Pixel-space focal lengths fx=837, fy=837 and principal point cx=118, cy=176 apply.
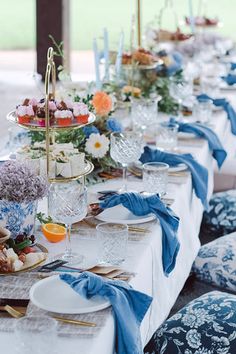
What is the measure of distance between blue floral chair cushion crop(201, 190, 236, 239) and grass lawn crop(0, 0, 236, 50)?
10135mm

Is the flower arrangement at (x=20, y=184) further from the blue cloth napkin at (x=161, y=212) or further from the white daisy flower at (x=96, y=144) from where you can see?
the white daisy flower at (x=96, y=144)

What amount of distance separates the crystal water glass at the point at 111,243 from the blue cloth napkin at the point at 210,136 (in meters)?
1.62

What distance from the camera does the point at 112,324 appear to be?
2047 mm

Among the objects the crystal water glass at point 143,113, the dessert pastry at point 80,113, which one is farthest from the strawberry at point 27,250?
the crystal water glass at point 143,113

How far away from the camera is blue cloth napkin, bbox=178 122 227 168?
3898mm

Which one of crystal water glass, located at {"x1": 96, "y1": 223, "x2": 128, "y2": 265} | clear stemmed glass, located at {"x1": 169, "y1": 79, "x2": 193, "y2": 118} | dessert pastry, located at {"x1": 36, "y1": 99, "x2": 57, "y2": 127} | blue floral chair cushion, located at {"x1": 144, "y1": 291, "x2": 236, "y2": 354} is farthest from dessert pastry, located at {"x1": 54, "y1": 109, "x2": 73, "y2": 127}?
clear stemmed glass, located at {"x1": 169, "y1": 79, "x2": 193, "y2": 118}

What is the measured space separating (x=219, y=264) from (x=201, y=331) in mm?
907

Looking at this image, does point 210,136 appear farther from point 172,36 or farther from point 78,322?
point 78,322

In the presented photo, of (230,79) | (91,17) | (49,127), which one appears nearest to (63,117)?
(49,127)

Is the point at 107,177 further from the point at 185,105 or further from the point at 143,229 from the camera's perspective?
the point at 185,105

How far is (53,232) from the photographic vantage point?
8.19ft

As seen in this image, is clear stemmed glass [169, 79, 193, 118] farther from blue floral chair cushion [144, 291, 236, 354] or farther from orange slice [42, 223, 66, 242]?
orange slice [42, 223, 66, 242]

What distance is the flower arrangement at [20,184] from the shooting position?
2.37 meters

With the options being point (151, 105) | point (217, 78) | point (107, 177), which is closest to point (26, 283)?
point (107, 177)
